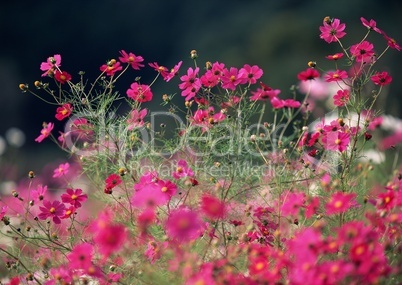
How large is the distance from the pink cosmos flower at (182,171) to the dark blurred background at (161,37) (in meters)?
11.1

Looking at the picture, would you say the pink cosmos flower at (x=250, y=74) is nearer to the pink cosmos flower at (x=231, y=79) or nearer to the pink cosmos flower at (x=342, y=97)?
the pink cosmos flower at (x=231, y=79)

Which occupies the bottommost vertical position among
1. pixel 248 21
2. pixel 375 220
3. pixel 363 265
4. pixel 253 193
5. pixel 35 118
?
pixel 363 265

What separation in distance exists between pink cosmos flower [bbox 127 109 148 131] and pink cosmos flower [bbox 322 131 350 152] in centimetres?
58

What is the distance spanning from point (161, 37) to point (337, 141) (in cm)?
1892

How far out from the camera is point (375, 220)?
1.93 meters

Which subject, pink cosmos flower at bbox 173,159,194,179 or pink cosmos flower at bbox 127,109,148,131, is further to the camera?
pink cosmos flower at bbox 127,109,148,131

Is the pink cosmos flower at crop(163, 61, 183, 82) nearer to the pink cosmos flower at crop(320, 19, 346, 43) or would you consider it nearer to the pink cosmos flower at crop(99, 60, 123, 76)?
the pink cosmos flower at crop(99, 60, 123, 76)

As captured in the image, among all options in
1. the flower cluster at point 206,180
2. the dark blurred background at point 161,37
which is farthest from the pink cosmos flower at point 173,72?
the dark blurred background at point 161,37

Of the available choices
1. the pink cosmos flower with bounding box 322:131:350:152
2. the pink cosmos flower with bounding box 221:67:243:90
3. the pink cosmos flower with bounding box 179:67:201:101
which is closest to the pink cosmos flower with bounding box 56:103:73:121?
the pink cosmos flower with bounding box 179:67:201:101

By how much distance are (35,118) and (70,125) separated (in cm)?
1600

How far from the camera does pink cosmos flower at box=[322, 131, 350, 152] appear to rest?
221cm

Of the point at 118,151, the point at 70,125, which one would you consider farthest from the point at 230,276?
the point at 70,125

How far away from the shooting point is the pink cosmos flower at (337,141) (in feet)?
7.25

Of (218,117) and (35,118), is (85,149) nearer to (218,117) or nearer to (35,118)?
(218,117)
